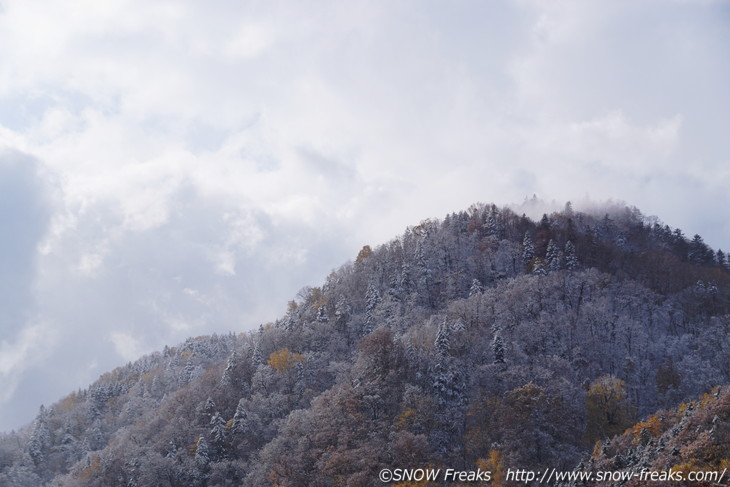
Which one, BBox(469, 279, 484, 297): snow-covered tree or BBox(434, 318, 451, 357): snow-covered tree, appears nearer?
BBox(434, 318, 451, 357): snow-covered tree

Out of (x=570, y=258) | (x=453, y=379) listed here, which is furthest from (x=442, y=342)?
(x=570, y=258)

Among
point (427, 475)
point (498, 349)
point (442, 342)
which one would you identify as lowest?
point (427, 475)

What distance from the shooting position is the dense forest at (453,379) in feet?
263

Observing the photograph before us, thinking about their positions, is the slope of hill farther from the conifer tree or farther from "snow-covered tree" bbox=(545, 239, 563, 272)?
"snow-covered tree" bbox=(545, 239, 563, 272)

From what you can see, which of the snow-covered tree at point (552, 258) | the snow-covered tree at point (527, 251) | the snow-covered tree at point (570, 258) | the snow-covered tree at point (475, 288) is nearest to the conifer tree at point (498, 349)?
the snow-covered tree at point (475, 288)

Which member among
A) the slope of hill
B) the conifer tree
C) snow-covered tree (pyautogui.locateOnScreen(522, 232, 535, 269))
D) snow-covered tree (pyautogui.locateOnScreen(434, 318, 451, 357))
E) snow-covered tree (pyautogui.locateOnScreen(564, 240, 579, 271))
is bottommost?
the slope of hill

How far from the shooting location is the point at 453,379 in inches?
3740

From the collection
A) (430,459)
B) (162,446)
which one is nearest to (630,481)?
(430,459)

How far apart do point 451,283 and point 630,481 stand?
87.9 metres

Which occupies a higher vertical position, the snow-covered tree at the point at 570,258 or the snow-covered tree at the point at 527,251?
the snow-covered tree at the point at 527,251

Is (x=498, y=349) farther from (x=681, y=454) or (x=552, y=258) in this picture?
(x=681, y=454)

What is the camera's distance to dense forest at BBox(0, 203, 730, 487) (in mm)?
80125

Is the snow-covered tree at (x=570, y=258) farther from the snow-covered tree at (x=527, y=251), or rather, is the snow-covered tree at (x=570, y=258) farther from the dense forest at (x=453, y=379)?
the snow-covered tree at (x=527, y=251)

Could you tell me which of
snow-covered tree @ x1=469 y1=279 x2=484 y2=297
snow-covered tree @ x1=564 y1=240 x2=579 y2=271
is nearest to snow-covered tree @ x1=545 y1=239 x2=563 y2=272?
snow-covered tree @ x1=564 y1=240 x2=579 y2=271
